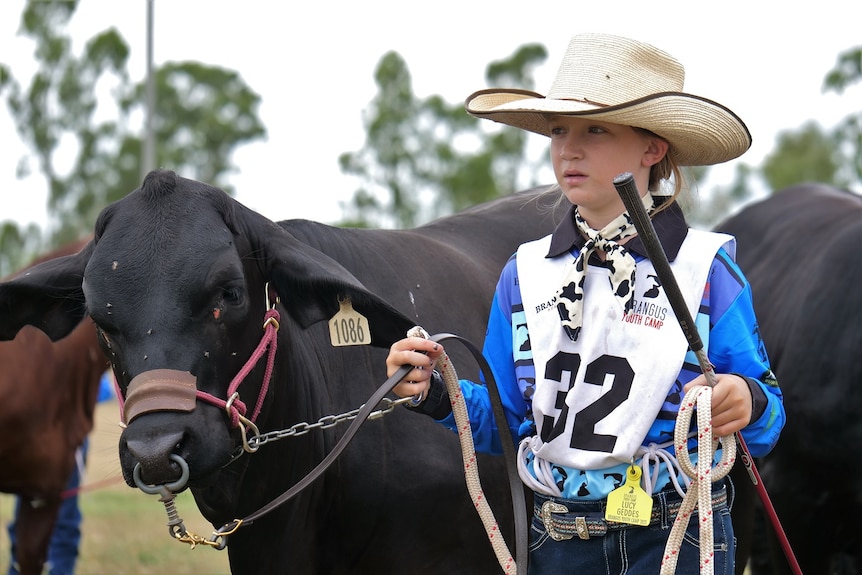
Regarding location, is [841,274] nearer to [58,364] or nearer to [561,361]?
[561,361]

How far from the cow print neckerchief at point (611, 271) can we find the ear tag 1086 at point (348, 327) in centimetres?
62

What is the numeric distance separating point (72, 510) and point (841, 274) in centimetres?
526

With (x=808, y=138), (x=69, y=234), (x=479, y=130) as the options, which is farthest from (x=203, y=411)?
(x=808, y=138)

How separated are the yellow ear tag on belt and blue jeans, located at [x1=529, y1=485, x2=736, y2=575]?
0.29 feet

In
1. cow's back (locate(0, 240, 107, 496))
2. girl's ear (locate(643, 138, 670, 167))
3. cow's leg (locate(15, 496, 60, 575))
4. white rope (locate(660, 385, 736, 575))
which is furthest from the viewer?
cow's leg (locate(15, 496, 60, 575))

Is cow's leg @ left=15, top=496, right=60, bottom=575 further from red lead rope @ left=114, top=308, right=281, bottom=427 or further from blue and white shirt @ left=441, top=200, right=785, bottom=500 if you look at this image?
blue and white shirt @ left=441, top=200, right=785, bottom=500

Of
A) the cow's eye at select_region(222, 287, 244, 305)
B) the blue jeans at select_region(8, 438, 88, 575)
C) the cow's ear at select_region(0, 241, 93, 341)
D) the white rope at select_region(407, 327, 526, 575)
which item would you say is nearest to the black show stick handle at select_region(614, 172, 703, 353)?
the white rope at select_region(407, 327, 526, 575)

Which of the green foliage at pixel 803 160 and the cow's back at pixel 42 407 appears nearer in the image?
the cow's back at pixel 42 407

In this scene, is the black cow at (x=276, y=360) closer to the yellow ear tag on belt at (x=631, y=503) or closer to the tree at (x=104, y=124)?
the yellow ear tag on belt at (x=631, y=503)

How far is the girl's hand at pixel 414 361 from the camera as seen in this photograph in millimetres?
2830

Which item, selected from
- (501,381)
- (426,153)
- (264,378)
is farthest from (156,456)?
(426,153)

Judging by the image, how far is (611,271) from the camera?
2777 millimetres

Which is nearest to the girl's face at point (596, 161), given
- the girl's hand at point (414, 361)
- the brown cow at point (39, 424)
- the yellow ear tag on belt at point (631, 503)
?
the girl's hand at point (414, 361)

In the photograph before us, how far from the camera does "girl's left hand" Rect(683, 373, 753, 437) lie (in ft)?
8.21
